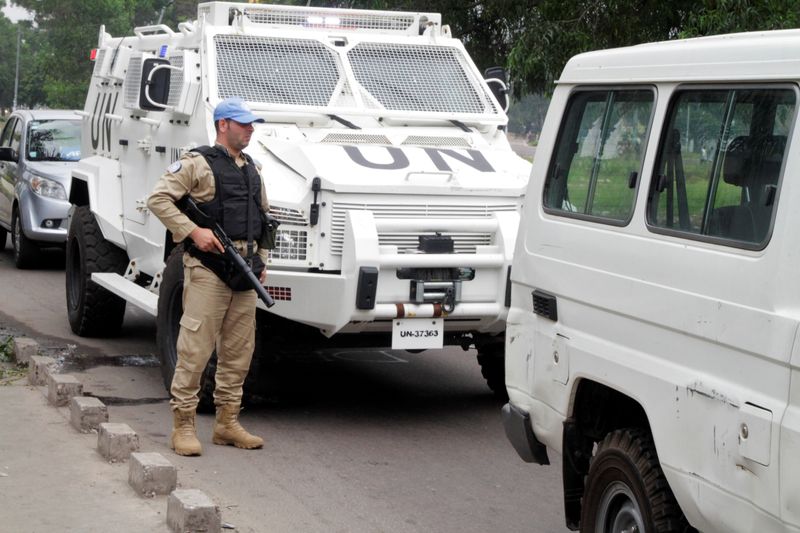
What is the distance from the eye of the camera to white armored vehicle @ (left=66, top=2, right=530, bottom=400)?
7.69m

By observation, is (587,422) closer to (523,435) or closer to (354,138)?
(523,435)

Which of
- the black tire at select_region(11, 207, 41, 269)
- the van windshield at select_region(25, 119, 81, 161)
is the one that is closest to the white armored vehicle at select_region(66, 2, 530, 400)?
the black tire at select_region(11, 207, 41, 269)

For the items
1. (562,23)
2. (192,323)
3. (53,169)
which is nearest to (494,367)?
(192,323)

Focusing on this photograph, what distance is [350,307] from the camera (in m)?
7.56

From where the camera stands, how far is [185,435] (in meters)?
7.29

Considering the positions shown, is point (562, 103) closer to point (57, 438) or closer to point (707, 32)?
point (57, 438)

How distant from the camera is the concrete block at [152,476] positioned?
6129 mm

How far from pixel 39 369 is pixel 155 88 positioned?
6.90 ft

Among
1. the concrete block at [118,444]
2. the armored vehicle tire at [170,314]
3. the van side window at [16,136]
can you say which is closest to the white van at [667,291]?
the concrete block at [118,444]

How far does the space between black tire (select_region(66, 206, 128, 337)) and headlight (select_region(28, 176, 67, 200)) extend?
4.21 m

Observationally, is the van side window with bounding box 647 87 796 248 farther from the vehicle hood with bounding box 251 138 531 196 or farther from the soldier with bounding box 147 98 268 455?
the vehicle hood with bounding box 251 138 531 196

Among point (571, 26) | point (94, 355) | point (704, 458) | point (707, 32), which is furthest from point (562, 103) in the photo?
point (571, 26)

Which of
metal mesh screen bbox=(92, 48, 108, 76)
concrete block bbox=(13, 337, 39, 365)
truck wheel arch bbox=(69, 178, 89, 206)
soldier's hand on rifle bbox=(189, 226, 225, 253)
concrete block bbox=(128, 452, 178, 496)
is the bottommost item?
concrete block bbox=(13, 337, 39, 365)

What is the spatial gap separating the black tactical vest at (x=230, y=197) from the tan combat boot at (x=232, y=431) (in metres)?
1.04
